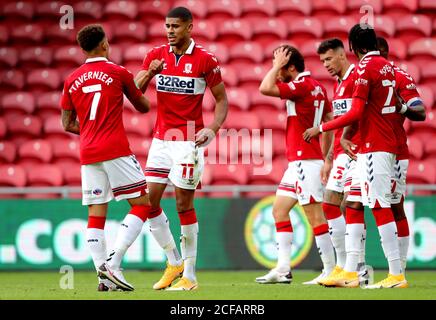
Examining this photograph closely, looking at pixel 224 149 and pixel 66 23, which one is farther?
pixel 66 23

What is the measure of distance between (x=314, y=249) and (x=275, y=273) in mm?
2668

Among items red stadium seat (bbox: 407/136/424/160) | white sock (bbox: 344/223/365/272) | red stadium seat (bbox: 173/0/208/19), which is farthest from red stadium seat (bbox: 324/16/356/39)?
white sock (bbox: 344/223/365/272)

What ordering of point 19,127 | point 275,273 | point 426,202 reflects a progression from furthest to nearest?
point 19,127 < point 426,202 < point 275,273

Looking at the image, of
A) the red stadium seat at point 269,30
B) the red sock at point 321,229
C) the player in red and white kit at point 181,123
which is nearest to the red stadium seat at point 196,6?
the red stadium seat at point 269,30

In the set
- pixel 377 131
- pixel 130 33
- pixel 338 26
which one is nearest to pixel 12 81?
pixel 130 33

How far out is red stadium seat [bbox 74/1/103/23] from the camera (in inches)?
630

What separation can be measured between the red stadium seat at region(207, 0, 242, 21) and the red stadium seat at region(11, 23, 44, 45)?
2786 mm

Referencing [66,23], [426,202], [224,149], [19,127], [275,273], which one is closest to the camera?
[275,273]

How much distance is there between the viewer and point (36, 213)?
11.9 meters

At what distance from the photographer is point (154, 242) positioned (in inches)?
462

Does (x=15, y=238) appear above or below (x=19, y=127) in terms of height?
below

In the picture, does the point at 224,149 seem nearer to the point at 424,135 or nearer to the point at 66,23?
the point at 424,135

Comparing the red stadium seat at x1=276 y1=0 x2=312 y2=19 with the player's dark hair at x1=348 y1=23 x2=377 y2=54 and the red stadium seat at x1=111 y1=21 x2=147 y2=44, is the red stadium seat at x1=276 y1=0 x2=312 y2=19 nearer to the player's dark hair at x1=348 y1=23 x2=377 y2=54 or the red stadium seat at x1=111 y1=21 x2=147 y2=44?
the red stadium seat at x1=111 y1=21 x2=147 y2=44

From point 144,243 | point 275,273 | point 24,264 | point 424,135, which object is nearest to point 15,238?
point 24,264
